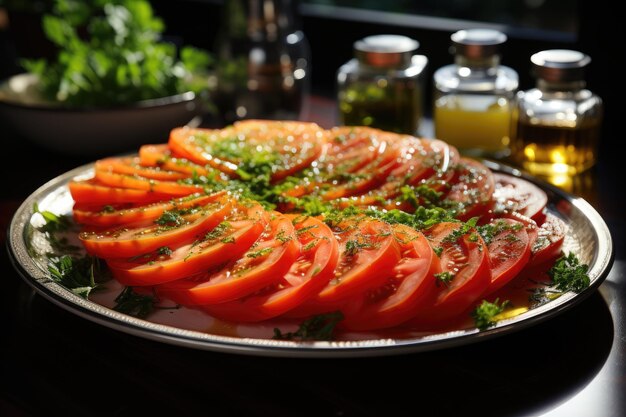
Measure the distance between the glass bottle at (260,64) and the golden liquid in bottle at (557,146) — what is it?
91 cm

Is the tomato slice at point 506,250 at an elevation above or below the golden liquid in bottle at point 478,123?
above

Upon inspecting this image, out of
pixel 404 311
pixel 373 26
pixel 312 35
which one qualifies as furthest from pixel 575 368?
pixel 312 35

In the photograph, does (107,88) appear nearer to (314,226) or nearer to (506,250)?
(314,226)

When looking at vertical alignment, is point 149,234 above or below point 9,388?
above

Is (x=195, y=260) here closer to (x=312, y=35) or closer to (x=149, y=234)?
(x=149, y=234)

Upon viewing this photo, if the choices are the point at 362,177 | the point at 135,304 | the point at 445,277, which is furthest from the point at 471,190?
the point at 135,304

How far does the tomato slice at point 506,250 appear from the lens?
5.17 ft

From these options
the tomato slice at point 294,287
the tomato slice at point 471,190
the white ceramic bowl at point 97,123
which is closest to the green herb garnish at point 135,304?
the tomato slice at point 294,287

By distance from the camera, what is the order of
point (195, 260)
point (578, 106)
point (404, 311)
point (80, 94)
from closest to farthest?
point (404, 311)
point (195, 260)
point (578, 106)
point (80, 94)

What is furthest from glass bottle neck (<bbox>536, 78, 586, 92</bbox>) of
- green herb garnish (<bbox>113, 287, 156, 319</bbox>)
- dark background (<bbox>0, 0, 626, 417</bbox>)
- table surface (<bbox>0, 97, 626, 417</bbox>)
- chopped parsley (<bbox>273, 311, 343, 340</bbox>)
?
green herb garnish (<bbox>113, 287, 156, 319</bbox>)

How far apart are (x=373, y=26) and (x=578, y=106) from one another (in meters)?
1.35

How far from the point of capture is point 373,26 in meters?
3.57

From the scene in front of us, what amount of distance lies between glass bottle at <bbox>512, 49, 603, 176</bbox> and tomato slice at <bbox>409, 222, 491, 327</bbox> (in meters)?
1.02

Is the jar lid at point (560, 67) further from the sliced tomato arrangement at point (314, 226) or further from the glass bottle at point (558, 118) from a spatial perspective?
the sliced tomato arrangement at point (314, 226)
